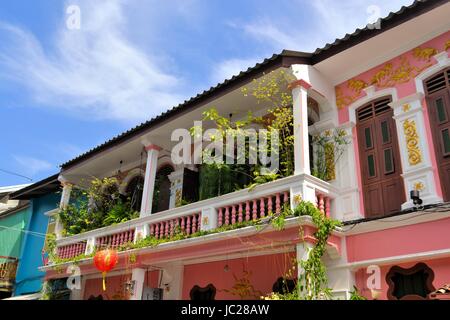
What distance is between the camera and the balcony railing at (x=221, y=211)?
738 centimetres

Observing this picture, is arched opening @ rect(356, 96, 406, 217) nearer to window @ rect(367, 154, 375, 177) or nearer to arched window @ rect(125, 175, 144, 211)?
window @ rect(367, 154, 375, 177)

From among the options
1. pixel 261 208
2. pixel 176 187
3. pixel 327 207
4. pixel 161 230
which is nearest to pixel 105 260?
pixel 161 230

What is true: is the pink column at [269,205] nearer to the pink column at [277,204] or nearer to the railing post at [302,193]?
the pink column at [277,204]

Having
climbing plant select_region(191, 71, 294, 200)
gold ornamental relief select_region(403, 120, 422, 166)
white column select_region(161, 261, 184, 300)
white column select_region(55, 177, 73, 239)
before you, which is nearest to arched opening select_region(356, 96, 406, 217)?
gold ornamental relief select_region(403, 120, 422, 166)

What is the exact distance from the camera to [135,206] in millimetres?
12484

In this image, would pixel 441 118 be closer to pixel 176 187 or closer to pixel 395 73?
pixel 395 73

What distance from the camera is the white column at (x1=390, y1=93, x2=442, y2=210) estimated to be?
6.86 metres

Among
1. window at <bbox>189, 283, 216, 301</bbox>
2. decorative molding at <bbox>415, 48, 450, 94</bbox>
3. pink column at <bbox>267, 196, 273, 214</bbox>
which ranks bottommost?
window at <bbox>189, 283, 216, 301</bbox>

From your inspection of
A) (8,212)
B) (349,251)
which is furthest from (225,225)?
(8,212)

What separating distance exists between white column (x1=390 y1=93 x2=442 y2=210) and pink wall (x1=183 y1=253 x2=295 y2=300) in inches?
94.3

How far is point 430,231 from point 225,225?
11.3ft

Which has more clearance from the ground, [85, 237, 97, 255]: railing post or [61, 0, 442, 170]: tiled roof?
[61, 0, 442, 170]: tiled roof
